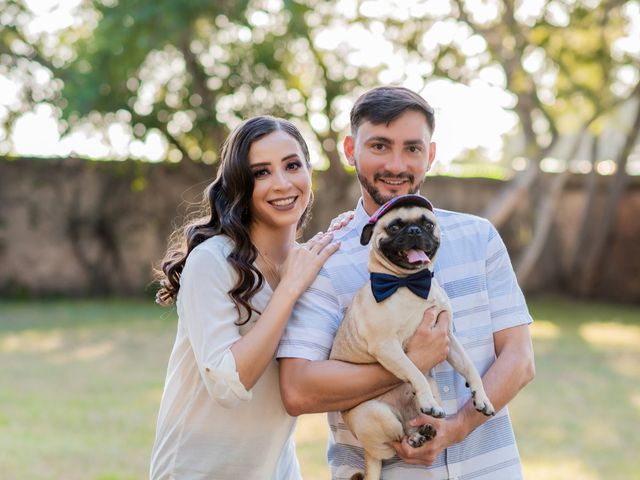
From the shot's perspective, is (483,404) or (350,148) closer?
(483,404)

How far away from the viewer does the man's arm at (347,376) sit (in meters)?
2.69

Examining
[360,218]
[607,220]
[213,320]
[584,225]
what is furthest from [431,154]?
[584,225]

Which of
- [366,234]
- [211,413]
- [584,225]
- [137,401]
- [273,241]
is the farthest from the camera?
[584,225]

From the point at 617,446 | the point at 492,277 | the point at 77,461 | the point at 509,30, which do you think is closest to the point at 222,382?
the point at 492,277

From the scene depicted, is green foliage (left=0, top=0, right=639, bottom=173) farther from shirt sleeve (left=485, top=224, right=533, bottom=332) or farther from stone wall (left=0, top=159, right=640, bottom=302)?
shirt sleeve (left=485, top=224, right=533, bottom=332)

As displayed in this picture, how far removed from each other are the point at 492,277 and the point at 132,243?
14.3 m

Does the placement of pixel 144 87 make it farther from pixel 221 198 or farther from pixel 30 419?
pixel 221 198

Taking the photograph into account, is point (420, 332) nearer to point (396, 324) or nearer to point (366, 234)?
point (396, 324)

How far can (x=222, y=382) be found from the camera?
2.72 metres

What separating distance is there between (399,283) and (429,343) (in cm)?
21

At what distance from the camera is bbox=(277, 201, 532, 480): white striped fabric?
277cm

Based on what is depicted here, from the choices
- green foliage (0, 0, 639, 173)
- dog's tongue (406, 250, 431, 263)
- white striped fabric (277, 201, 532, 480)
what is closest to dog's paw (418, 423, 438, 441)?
white striped fabric (277, 201, 532, 480)

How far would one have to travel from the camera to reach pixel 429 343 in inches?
105

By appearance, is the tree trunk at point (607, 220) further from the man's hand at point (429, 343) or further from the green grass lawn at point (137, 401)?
the man's hand at point (429, 343)
